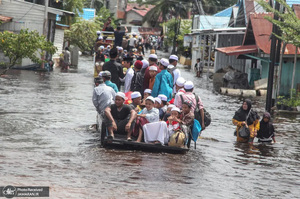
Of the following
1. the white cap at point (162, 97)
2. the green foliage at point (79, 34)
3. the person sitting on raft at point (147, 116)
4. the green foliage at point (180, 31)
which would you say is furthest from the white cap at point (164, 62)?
the green foliage at point (180, 31)

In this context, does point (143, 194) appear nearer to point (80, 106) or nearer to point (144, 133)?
point (144, 133)

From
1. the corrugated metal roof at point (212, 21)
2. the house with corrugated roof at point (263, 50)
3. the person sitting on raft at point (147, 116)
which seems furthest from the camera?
the corrugated metal roof at point (212, 21)

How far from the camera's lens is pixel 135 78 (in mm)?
14750

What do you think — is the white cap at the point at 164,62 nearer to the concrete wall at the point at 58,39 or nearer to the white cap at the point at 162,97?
the white cap at the point at 162,97

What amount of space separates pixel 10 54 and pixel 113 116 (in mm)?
11431

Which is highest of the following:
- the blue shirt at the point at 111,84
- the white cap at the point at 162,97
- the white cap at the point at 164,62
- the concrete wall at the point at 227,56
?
the concrete wall at the point at 227,56

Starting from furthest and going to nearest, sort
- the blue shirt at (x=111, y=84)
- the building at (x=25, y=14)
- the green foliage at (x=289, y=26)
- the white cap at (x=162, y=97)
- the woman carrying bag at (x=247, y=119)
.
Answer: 1. the building at (x=25, y=14)
2. the green foliage at (x=289, y=26)
3. the woman carrying bag at (x=247, y=119)
4. the blue shirt at (x=111, y=84)
5. the white cap at (x=162, y=97)

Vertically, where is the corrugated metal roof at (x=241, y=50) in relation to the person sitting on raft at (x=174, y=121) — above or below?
above

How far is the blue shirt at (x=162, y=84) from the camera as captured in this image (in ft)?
44.6

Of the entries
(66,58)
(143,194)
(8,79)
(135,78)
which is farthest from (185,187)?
(66,58)

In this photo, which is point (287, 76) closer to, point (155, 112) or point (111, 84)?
point (111, 84)

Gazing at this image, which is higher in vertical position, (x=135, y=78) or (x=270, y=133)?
(x=135, y=78)

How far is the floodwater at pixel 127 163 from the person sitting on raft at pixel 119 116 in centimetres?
54

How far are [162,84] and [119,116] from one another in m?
1.62
